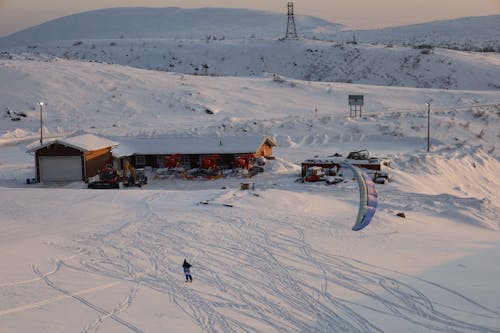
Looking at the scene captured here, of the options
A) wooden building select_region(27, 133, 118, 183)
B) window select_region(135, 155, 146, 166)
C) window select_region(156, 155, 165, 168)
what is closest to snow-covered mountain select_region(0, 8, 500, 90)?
window select_region(135, 155, 146, 166)

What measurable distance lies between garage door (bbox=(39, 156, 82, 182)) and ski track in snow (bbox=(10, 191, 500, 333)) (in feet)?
38.7

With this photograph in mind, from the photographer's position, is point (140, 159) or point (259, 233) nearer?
point (259, 233)

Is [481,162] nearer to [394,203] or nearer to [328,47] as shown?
[394,203]

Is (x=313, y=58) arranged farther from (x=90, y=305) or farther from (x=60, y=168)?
(x=90, y=305)

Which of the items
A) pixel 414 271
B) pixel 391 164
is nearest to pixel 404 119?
pixel 391 164

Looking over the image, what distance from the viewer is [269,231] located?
20438 mm

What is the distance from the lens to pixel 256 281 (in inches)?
606

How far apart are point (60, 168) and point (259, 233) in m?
15.5

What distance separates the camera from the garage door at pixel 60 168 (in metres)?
31.7

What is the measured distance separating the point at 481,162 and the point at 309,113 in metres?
16.7

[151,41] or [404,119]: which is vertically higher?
[151,41]

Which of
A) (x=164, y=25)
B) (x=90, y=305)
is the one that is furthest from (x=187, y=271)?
(x=164, y=25)

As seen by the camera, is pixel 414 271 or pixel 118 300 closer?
pixel 118 300

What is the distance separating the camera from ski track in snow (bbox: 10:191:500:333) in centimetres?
1298
